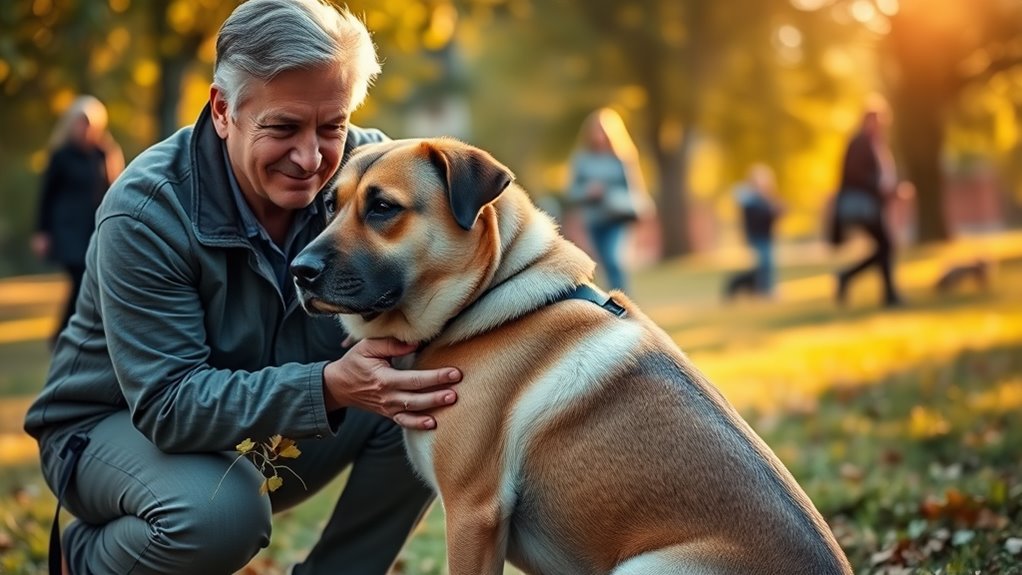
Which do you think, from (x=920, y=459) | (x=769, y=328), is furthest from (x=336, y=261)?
(x=769, y=328)

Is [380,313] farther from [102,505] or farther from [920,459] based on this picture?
[920,459]

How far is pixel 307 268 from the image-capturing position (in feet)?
10.4

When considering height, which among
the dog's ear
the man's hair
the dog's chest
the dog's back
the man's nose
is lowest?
the dog's chest

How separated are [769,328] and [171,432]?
10480mm

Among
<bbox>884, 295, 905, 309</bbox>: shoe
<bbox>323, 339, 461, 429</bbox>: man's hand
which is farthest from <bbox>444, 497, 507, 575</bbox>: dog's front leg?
<bbox>884, 295, 905, 309</bbox>: shoe

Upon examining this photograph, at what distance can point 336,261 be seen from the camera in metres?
3.24

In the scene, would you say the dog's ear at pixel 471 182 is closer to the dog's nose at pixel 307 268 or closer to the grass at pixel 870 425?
the dog's nose at pixel 307 268

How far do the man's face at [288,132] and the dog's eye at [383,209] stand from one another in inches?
10.0

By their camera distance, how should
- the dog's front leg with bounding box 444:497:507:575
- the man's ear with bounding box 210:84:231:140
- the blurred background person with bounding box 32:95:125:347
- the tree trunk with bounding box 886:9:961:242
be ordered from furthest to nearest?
1. the tree trunk with bounding box 886:9:961:242
2. the blurred background person with bounding box 32:95:125:347
3. the man's ear with bounding box 210:84:231:140
4. the dog's front leg with bounding box 444:497:507:575

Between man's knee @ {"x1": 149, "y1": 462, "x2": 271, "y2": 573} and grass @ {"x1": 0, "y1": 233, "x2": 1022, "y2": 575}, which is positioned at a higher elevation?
man's knee @ {"x1": 149, "y1": 462, "x2": 271, "y2": 573}

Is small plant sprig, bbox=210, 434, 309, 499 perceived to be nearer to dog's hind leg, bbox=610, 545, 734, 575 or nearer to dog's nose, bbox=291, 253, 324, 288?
dog's nose, bbox=291, 253, 324, 288

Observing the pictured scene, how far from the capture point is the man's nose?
344 cm

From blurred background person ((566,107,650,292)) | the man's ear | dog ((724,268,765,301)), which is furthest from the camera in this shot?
dog ((724,268,765,301))

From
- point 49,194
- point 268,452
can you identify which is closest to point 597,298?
point 268,452
